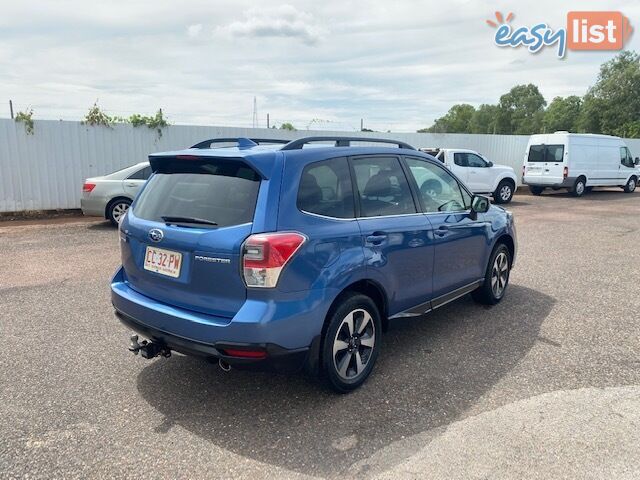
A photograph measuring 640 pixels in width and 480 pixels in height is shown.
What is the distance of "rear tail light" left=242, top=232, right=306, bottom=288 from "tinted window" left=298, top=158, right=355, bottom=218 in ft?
1.17

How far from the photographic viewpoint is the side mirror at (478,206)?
4691 millimetres

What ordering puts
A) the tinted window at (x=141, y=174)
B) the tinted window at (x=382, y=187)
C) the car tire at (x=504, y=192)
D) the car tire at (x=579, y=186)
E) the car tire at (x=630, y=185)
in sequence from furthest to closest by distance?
1. the car tire at (x=630, y=185)
2. the car tire at (x=579, y=186)
3. the car tire at (x=504, y=192)
4. the tinted window at (x=141, y=174)
5. the tinted window at (x=382, y=187)

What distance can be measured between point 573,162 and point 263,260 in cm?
1766

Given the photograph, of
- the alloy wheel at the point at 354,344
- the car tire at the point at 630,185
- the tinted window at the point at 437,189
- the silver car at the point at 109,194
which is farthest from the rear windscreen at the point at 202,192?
the car tire at the point at 630,185

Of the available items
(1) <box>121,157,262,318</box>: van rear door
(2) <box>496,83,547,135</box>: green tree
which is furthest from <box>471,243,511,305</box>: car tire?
(2) <box>496,83,547,135</box>: green tree

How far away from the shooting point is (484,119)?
9238 cm

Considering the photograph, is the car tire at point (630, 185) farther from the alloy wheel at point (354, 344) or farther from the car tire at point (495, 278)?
the alloy wheel at point (354, 344)

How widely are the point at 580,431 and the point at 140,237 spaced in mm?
3057

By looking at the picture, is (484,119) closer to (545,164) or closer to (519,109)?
(519,109)

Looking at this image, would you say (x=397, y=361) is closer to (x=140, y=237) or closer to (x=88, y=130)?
(x=140, y=237)

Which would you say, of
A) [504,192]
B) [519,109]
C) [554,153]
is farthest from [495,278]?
[519,109]

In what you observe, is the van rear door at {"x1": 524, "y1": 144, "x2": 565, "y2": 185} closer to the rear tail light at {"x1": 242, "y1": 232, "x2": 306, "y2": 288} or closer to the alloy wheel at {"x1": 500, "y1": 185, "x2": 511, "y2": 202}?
the alloy wheel at {"x1": 500, "y1": 185, "x2": 511, "y2": 202}

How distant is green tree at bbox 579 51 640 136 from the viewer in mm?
45594

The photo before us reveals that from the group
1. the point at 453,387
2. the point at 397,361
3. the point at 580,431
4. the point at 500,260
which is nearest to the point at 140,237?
the point at 397,361
